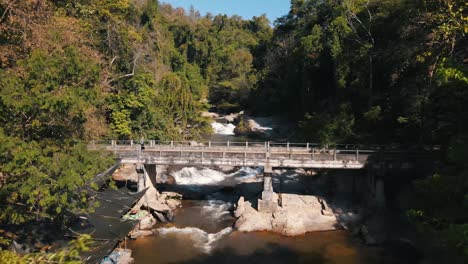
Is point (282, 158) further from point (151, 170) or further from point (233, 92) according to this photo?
point (233, 92)

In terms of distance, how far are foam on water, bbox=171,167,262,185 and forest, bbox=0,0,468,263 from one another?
16.9 feet

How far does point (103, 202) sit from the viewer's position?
792 inches

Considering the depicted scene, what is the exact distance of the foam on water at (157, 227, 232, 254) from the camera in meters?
24.9

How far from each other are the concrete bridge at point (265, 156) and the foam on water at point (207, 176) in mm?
6802

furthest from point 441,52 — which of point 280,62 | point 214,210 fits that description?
point 280,62

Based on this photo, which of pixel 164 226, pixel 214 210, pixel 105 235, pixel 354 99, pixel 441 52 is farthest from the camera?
pixel 354 99

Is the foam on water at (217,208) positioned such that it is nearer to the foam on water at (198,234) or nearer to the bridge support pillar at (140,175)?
the foam on water at (198,234)

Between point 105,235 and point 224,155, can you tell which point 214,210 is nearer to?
point 224,155

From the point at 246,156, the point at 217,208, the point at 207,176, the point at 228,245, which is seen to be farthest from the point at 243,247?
the point at 207,176

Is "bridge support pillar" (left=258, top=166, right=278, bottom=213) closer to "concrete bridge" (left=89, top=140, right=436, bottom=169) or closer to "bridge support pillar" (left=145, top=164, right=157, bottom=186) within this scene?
"concrete bridge" (left=89, top=140, right=436, bottom=169)

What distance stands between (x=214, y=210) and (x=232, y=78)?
69951 millimetres

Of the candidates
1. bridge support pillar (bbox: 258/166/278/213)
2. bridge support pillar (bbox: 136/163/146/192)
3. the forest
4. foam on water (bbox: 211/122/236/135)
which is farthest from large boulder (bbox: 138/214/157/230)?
foam on water (bbox: 211/122/236/135)

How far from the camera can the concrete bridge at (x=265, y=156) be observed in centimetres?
2810

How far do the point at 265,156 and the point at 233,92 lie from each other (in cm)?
5909
